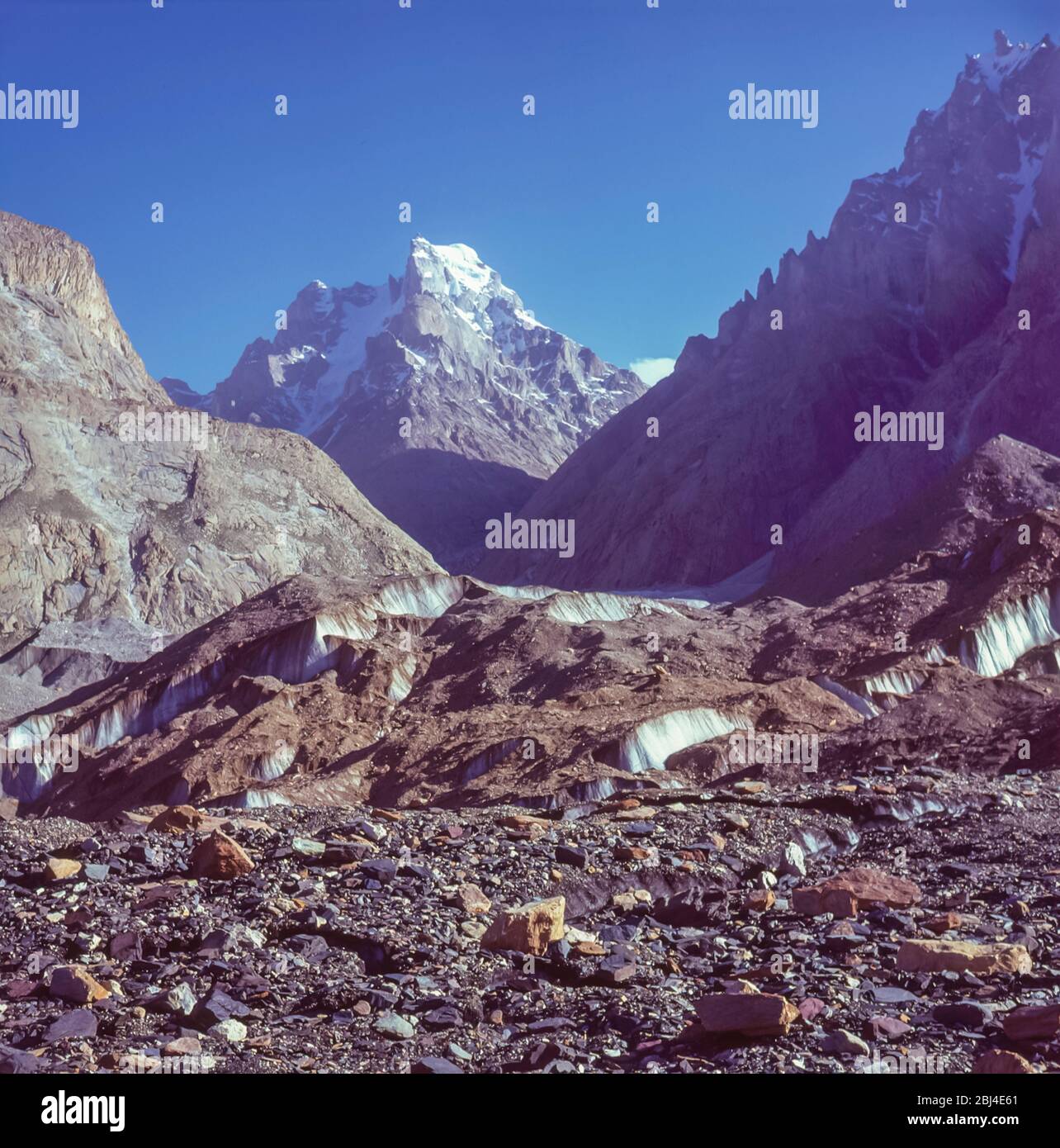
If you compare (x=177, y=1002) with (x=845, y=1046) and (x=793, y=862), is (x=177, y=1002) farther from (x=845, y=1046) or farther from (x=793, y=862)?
(x=793, y=862)

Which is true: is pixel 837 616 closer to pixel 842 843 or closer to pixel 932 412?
pixel 842 843

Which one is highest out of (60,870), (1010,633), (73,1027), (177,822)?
(1010,633)

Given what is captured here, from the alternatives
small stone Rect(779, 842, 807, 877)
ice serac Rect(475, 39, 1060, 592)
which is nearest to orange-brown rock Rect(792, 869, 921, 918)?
small stone Rect(779, 842, 807, 877)

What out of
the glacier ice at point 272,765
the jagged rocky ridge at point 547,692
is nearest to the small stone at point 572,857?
the jagged rocky ridge at point 547,692

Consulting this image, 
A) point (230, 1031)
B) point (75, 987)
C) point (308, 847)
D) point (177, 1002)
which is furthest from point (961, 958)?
point (75, 987)

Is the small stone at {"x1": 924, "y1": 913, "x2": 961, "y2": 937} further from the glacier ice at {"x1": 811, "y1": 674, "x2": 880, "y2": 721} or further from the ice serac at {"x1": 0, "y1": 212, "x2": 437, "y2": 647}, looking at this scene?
the ice serac at {"x1": 0, "y1": 212, "x2": 437, "y2": 647}

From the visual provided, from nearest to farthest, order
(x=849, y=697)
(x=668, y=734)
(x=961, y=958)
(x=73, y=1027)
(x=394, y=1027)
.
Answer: (x=73, y=1027) → (x=394, y=1027) → (x=961, y=958) → (x=668, y=734) → (x=849, y=697)
